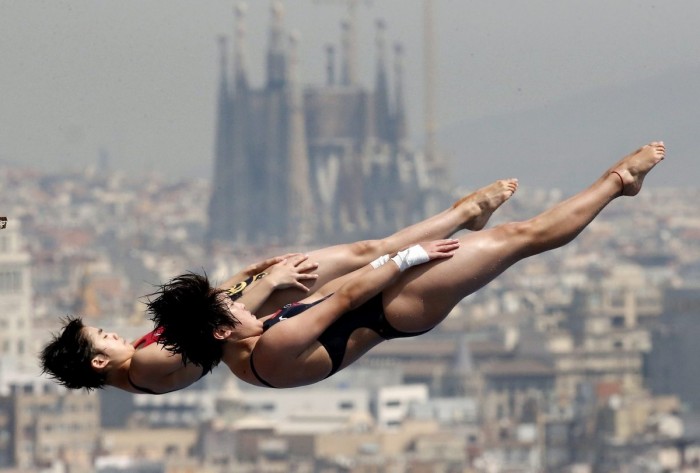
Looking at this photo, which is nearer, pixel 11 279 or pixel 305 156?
pixel 11 279

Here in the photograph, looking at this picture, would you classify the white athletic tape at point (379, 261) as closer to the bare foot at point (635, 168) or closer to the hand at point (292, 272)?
the hand at point (292, 272)

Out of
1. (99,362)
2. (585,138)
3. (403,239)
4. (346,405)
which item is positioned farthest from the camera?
(585,138)

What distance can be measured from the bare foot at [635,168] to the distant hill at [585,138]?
75151 millimetres

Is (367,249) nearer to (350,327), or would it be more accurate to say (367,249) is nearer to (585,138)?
(350,327)

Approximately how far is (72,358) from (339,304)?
1.93 ft

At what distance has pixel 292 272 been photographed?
4863mm

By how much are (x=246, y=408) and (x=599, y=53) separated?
19933 millimetres

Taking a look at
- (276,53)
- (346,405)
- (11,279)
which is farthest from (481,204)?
(276,53)

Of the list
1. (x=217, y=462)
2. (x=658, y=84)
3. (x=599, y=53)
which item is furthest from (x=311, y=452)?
(x=658, y=84)

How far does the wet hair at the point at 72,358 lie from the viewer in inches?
185

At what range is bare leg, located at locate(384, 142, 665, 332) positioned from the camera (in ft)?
14.9

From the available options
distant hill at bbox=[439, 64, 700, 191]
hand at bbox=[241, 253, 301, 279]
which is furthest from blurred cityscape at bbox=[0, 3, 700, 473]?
hand at bbox=[241, 253, 301, 279]

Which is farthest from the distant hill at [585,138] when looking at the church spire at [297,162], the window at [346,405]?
the window at [346,405]

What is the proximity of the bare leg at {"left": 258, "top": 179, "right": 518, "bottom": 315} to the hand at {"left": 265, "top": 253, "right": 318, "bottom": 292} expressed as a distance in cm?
2
